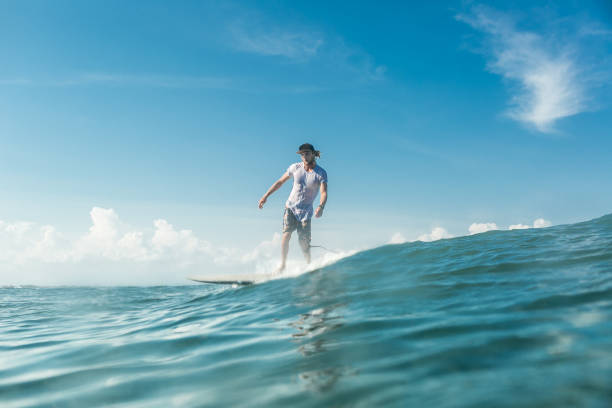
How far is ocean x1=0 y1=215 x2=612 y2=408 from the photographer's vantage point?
1.94 meters

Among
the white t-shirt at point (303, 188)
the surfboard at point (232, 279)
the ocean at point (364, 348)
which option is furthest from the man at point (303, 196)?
the ocean at point (364, 348)

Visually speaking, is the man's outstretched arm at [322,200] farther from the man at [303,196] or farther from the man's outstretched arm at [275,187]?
the man's outstretched arm at [275,187]

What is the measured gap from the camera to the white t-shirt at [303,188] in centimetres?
824

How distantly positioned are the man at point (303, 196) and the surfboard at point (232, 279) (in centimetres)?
55

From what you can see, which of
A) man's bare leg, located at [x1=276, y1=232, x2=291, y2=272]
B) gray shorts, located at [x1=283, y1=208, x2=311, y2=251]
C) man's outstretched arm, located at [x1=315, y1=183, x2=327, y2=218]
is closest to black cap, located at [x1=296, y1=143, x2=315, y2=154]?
man's outstretched arm, located at [x1=315, y1=183, x2=327, y2=218]


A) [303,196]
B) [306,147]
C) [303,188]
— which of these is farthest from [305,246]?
[306,147]

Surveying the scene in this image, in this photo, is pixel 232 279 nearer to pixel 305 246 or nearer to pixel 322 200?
pixel 305 246

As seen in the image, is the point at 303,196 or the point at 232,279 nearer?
the point at 303,196

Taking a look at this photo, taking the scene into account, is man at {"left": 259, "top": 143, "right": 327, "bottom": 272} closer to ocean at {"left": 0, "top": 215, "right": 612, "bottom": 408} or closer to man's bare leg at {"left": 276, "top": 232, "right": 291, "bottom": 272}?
man's bare leg at {"left": 276, "top": 232, "right": 291, "bottom": 272}

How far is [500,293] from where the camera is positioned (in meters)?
4.03

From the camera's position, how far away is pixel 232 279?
887 cm

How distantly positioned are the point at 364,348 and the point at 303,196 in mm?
5825

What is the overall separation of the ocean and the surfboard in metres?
2.31

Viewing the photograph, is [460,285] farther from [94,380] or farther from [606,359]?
[94,380]
